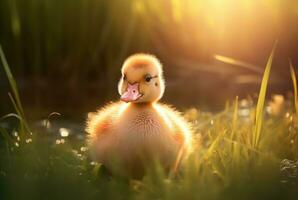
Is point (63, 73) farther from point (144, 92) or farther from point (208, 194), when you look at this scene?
point (208, 194)

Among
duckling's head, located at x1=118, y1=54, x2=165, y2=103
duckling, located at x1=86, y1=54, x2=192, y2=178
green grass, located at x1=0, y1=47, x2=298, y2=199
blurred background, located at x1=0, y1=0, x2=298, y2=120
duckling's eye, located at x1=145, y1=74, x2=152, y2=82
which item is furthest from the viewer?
blurred background, located at x1=0, y1=0, x2=298, y2=120

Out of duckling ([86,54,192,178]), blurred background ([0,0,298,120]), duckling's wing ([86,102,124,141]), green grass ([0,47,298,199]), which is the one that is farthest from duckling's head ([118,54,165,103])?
blurred background ([0,0,298,120])

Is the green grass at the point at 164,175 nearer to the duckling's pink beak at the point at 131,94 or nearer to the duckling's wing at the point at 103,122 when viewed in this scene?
the duckling's wing at the point at 103,122

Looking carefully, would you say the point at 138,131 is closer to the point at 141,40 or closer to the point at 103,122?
the point at 103,122

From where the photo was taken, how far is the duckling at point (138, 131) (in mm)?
3799

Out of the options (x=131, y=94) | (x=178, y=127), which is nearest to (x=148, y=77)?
(x=131, y=94)

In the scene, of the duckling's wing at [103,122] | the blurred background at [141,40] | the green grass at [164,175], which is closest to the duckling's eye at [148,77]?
the duckling's wing at [103,122]

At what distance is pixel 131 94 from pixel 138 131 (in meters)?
0.21

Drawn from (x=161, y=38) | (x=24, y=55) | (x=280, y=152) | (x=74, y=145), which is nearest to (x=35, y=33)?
(x=24, y=55)

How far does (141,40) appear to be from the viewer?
321 inches

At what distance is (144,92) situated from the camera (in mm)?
3984

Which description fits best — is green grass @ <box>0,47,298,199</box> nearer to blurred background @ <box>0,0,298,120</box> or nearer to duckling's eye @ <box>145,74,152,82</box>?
duckling's eye @ <box>145,74,152,82</box>

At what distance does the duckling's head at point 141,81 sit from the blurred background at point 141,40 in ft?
11.3

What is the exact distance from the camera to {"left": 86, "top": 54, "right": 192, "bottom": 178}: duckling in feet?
12.5
